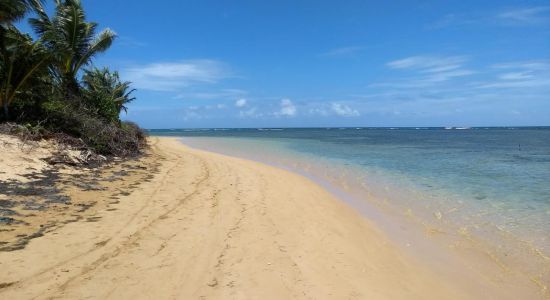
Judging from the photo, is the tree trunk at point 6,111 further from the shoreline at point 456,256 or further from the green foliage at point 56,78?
the shoreline at point 456,256

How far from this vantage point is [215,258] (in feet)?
16.0

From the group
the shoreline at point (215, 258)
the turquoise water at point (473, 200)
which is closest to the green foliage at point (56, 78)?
the shoreline at point (215, 258)

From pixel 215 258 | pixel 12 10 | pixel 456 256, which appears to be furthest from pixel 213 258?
pixel 12 10

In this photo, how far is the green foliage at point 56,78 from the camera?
1187 cm

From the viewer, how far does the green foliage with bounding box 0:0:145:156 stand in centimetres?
1187

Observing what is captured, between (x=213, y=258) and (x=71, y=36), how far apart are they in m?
15.1

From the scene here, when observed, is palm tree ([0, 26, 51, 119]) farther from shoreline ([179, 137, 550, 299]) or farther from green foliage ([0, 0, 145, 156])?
shoreline ([179, 137, 550, 299])

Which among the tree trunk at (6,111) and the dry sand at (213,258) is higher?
the tree trunk at (6,111)

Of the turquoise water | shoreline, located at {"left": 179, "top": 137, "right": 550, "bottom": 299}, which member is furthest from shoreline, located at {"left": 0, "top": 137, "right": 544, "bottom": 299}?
the turquoise water

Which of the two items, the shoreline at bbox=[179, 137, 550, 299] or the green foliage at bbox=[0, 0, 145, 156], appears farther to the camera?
the green foliage at bbox=[0, 0, 145, 156]

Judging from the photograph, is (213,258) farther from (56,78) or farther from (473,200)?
(56,78)

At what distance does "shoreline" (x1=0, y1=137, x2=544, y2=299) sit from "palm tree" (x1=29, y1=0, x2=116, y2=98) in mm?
10914

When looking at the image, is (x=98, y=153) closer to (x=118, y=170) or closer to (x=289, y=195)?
(x=118, y=170)

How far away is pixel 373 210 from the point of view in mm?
8898
